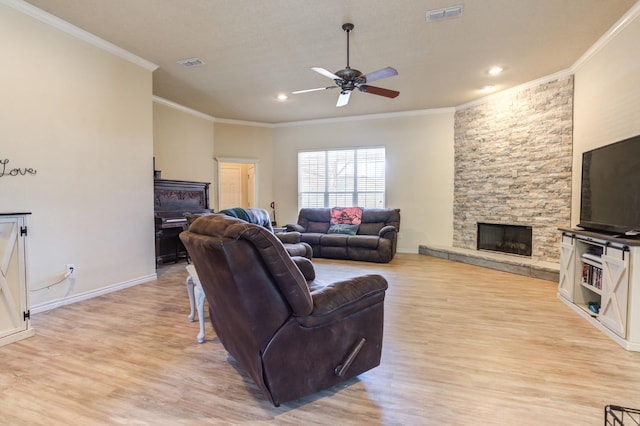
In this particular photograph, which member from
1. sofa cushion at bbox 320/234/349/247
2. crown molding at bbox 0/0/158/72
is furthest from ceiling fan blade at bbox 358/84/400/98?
sofa cushion at bbox 320/234/349/247

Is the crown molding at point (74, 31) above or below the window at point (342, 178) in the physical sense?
above

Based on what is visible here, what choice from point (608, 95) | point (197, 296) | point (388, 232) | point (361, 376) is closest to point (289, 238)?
point (388, 232)

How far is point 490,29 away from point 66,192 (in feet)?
15.9

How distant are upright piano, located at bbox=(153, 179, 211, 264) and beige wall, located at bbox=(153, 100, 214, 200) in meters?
0.67

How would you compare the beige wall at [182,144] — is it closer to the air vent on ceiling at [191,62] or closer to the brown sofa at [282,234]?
the air vent on ceiling at [191,62]

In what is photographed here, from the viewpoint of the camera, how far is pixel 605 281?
2793 millimetres

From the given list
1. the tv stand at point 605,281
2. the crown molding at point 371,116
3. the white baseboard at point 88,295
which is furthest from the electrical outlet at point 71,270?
the crown molding at point 371,116

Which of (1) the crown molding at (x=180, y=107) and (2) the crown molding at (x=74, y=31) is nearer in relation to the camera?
(2) the crown molding at (x=74, y=31)

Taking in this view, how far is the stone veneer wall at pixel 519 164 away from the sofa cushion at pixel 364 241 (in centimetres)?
182

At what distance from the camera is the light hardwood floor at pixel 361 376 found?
170 centimetres

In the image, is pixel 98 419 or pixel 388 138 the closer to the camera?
pixel 98 419

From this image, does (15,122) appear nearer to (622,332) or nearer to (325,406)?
(325,406)

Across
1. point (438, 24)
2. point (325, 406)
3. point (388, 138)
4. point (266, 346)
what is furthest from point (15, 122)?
point (388, 138)

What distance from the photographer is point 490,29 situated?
134 inches
